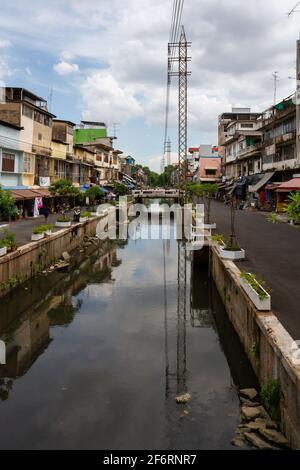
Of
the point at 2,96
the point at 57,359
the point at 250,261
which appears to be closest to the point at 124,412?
the point at 57,359

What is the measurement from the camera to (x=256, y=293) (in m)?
12.4

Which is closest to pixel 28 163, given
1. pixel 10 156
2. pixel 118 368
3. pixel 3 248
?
pixel 10 156

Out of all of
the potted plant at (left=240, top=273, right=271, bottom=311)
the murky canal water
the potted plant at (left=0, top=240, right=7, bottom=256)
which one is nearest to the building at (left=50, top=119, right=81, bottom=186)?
the murky canal water

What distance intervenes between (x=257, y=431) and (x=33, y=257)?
57.6 feet

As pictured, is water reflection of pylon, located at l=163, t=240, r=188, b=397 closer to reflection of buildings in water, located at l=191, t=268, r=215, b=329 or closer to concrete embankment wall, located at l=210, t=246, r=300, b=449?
reflection of buildings in water, located at l=191, t=268, r=215, b=329

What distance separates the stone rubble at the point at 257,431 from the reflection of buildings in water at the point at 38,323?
6.41 m

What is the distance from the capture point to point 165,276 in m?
27.7

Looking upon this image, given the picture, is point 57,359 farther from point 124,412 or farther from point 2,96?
point 2,96

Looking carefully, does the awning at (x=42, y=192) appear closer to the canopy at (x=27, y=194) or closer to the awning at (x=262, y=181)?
the canopy at (x=27, y=194)

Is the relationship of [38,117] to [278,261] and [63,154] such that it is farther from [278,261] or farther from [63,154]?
[278,261]

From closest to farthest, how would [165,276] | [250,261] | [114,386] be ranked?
[114,386] < [250,261] < [165,276]

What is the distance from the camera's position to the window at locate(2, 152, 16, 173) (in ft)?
125

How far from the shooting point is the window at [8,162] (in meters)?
38.2
